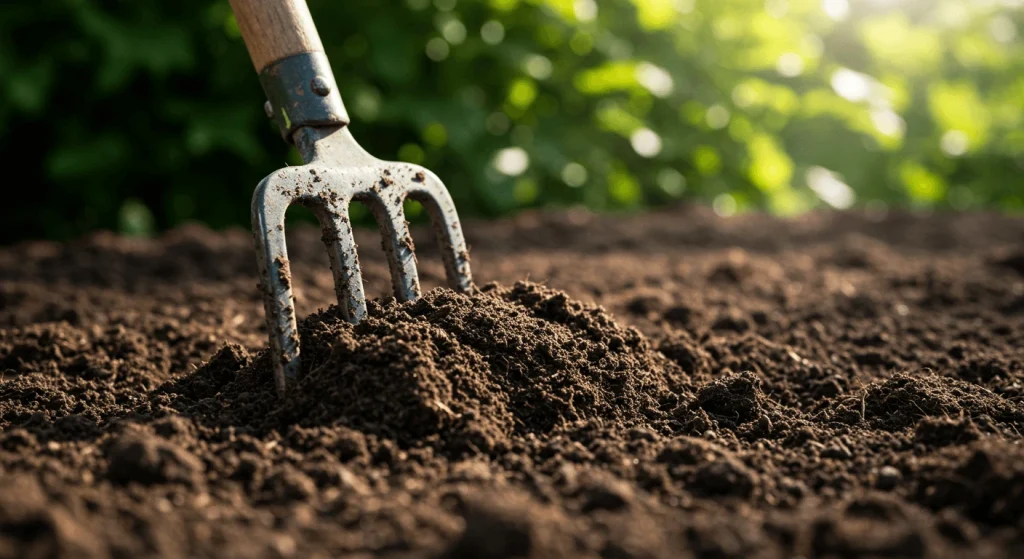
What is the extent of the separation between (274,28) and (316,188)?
49 cm

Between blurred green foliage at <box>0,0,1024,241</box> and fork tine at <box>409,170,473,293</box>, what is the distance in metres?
2.91

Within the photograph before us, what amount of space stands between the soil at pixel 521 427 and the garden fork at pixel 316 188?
0.11m

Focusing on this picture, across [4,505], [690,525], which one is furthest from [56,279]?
[690,525]

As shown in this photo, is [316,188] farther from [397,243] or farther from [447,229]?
[447,229]

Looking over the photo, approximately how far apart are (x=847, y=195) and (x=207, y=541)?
5992mm

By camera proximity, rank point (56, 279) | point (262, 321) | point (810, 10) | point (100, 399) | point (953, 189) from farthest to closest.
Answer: point (953, 189), point (810, 10), point (56, 279), point (262, 321), point (100, 399)

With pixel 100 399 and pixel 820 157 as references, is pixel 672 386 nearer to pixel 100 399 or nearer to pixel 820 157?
pixel 100 399

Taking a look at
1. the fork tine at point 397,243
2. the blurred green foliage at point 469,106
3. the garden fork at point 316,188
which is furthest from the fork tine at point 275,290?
the blurred green foliage at point 469,106

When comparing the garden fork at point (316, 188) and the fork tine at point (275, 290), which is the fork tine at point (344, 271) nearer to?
the garden fork at point (316, 188)

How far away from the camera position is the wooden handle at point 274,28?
7.68ft

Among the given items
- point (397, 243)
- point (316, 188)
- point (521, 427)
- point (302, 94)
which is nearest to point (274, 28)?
point (302, 94)

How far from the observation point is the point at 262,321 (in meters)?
3.11

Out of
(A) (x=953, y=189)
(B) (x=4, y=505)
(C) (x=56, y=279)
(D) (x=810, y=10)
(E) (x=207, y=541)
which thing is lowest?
(A) (x=953, y=189)

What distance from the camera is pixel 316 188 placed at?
7.11ft
